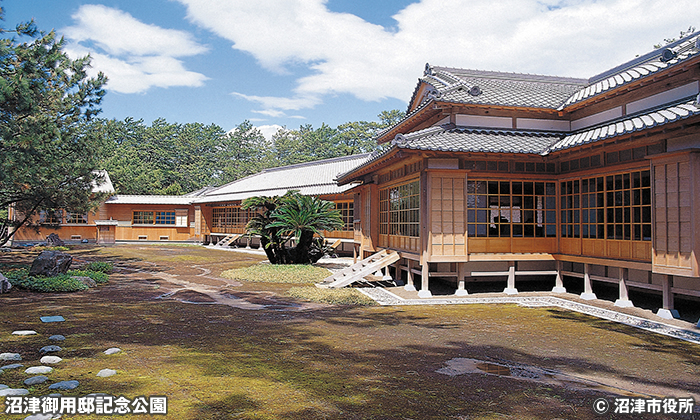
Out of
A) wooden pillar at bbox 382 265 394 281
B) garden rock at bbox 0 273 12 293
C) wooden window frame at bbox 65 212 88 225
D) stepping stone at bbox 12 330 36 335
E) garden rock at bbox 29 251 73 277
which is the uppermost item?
wooden window frame at bbox 65 212 88 225

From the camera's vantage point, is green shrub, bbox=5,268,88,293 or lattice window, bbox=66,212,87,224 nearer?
green shrub, bbox=5,268,88,293

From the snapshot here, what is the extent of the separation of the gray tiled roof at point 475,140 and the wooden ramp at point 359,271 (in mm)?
3704

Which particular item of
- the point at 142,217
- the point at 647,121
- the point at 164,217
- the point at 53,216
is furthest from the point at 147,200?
the point at 647,121

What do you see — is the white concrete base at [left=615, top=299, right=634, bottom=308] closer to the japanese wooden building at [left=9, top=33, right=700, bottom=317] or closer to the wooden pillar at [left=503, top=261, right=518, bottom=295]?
the japanese wooden building at [left=9, top=33, right=700, bottom=317]

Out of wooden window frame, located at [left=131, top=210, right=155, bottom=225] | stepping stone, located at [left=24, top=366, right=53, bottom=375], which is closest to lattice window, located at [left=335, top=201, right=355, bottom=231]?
wooden window frame, located at [left=131, top=210, right=155, bottom=225]

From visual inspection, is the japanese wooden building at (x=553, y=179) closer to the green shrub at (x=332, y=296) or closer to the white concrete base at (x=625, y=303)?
the white concrete base at (x=625, y=303)

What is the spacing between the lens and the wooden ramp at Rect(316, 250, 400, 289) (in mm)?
12609

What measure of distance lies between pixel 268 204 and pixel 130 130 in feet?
194

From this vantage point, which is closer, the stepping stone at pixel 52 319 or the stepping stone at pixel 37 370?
the stepping stone at pixel 37 370

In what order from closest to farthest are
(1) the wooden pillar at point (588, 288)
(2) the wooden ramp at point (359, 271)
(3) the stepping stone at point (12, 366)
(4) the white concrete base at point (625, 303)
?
(3) the stepping stone at point (12, 366)
(4) the white concrete base at point (625, 303)
(1) the wooden pillar at point (588, 288)
(2) the wooden ramp at point (359, 271)

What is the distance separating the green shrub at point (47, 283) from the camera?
1086cm

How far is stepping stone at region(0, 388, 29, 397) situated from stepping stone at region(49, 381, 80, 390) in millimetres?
217

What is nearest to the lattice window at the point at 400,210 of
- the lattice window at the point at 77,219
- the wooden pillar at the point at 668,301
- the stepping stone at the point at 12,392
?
the wooden pillar at the point at 668,301

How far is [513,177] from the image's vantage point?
11.7 meters
